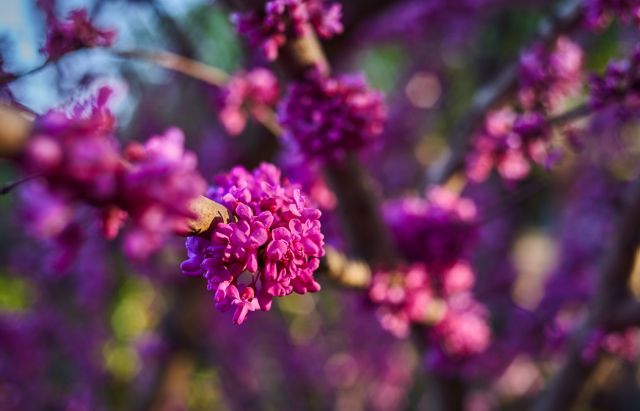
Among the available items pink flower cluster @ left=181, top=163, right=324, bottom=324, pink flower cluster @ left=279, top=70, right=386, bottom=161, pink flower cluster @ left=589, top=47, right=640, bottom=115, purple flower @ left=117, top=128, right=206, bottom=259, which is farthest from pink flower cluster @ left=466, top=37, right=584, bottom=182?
purple flower @ left=117, top=128, right=206, bottom=259

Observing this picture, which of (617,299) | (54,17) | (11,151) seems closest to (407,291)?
(617,299)

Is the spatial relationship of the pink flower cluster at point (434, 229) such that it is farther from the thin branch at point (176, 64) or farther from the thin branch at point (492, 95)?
the thin branch at point (176, 64)

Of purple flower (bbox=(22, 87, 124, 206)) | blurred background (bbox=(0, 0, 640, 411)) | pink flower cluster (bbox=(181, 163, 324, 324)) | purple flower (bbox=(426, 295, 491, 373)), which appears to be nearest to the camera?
purple flower (bbox=(22, 87, 124, 206))

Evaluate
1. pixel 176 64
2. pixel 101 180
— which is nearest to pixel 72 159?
pixel 101 180

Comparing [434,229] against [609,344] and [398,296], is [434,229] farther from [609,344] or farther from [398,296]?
[609,344]

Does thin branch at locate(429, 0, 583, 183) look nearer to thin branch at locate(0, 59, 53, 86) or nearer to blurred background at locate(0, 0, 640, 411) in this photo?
blurred background at locate(0, 0, 640, 411)

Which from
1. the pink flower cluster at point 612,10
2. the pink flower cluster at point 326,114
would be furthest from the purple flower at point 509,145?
the pink flower cluster at point 326,114
